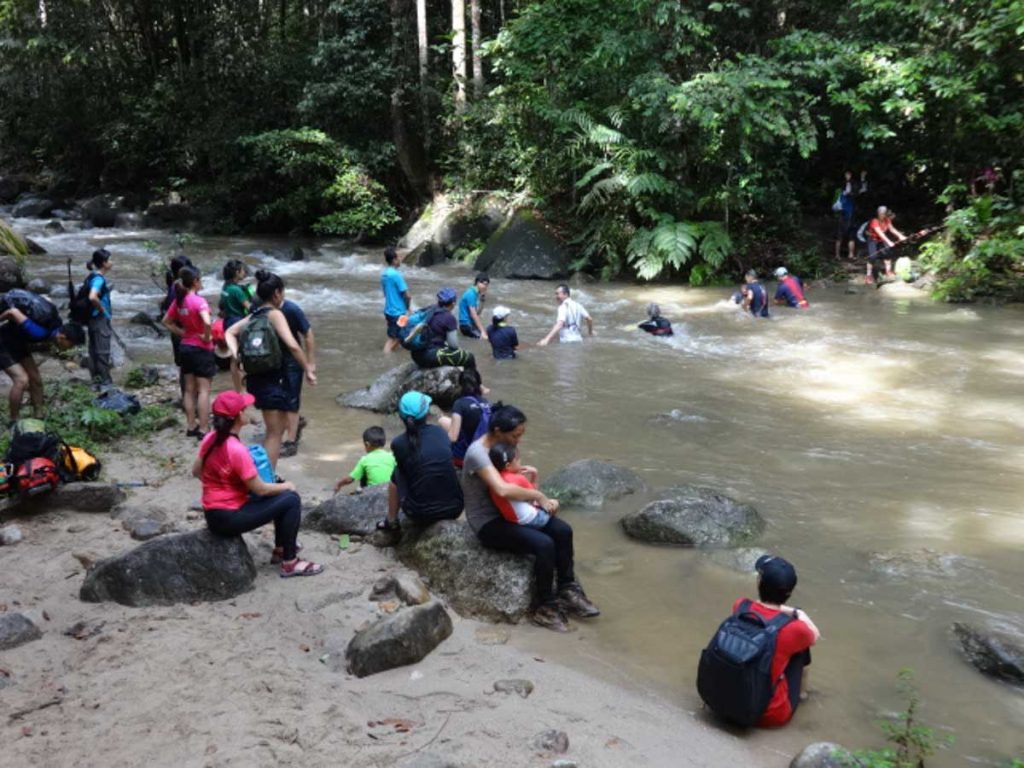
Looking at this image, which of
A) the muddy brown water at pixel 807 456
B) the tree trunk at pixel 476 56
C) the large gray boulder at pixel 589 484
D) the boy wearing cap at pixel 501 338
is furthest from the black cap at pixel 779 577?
the tree trunk at pixel 476 56

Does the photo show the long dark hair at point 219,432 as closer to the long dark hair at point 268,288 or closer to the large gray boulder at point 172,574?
the large gray boulder at point 172,574

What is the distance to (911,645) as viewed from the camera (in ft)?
16.4

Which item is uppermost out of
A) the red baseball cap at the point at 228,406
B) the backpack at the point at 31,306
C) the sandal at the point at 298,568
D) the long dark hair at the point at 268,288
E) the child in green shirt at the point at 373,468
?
the long dark hair at the point at 268,288

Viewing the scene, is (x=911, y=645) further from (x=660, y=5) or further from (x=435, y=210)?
(x=435, y=210)

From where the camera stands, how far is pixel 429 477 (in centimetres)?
557

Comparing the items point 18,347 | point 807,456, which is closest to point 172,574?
point 18,347

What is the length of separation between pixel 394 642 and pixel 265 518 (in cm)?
132

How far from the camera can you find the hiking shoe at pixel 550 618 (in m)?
5.07

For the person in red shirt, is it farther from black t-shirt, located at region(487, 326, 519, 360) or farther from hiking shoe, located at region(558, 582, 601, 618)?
black t-shirt, located at region(487, 326, 519, 360)

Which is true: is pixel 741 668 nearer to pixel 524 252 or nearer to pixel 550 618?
pixel 550 618

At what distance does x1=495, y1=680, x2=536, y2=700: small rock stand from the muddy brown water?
Result: 42 cm

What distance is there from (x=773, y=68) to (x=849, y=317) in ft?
17.9

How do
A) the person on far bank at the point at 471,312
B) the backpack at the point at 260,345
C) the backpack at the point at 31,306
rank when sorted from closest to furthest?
the backpack at the point at 260,345, the backpack at the point at 31,306, the person on far bank at the point at 471,312

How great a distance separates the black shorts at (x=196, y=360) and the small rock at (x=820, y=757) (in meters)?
6.09
